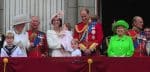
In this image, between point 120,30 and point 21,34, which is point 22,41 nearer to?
point 21,34

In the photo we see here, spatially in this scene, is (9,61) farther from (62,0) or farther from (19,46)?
(62,0)

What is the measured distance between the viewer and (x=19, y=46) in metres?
11.1

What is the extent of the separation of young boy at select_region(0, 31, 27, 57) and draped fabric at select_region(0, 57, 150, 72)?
33cm

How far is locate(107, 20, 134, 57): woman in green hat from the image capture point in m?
10.9

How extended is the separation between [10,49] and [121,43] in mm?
1831

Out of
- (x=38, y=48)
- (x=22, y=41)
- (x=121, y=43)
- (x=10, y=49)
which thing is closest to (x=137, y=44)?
(x=121, y=43)

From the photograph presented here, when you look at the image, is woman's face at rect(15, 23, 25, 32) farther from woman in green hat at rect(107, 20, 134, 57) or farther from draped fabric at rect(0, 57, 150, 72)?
woman in green hat at rect(107, 20, 134, 57)

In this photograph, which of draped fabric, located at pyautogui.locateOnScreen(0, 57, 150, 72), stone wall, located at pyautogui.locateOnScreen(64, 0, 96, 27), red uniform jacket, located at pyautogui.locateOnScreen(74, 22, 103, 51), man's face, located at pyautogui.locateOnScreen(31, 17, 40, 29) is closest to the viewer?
draped fabric, located at pyautogui.locateOnScreen(0, 57, 150, 72)

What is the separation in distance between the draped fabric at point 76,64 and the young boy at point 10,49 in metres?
0.33

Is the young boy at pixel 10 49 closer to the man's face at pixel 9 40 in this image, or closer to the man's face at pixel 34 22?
the man's face at pixel 9 40

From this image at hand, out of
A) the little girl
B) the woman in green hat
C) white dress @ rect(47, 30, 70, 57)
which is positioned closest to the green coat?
the woman in green hat

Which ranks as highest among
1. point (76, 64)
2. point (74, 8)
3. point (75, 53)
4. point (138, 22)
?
point (74, 8)

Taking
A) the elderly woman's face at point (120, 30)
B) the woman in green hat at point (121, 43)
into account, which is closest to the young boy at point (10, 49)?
the woman in green hat at point (121, 43)

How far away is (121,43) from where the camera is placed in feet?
35.9
